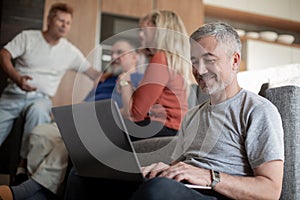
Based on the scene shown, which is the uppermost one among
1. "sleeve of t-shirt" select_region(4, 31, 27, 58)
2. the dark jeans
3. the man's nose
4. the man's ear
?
the man's ear

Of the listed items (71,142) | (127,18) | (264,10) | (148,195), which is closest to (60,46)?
(127,18)

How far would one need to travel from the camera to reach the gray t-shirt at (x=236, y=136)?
3.04 ft

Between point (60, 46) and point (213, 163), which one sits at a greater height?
point (60, 46)

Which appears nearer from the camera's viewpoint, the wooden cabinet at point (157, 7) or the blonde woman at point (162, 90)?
the blonde woman at point (162, 90)

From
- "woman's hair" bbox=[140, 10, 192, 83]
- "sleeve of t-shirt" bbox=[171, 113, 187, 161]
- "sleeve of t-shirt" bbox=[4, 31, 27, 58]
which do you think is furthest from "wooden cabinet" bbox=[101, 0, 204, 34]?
"sleeve of t-shirt" bbox=[171, 113, 187, 161]

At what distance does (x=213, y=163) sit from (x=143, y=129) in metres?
0.66

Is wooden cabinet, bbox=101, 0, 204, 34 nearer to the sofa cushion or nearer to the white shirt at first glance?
the white shirt

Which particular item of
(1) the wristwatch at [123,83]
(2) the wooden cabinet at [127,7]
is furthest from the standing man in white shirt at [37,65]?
(2) the wooden cabinet at [127,7]

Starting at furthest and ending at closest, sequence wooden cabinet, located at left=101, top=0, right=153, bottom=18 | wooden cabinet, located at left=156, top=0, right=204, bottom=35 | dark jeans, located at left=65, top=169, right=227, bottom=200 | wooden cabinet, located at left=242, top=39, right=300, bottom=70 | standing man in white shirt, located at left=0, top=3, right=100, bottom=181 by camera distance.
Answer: wooden cabinet, located at left=242, top=39, right=300, bottom=70 → wooden cabinet, located at left=156, top=0, right=204, bottom=35 → wooden cabinet, located at left=101, top=0, right=153, bottom=18 → standing man in white shirt, located at left=0, top=3, right=100, bottom=181 → dark jeans, located at left=65, top=169, right=227, bottom=200

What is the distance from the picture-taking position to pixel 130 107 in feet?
5.60

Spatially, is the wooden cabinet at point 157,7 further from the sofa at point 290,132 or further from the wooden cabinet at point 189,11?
the sofa at point 290,132

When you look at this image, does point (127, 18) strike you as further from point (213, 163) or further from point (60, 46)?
point (213, 163)

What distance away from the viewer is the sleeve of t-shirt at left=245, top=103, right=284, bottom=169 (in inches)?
35.5

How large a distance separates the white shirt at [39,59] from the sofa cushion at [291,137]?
1.79 metres
